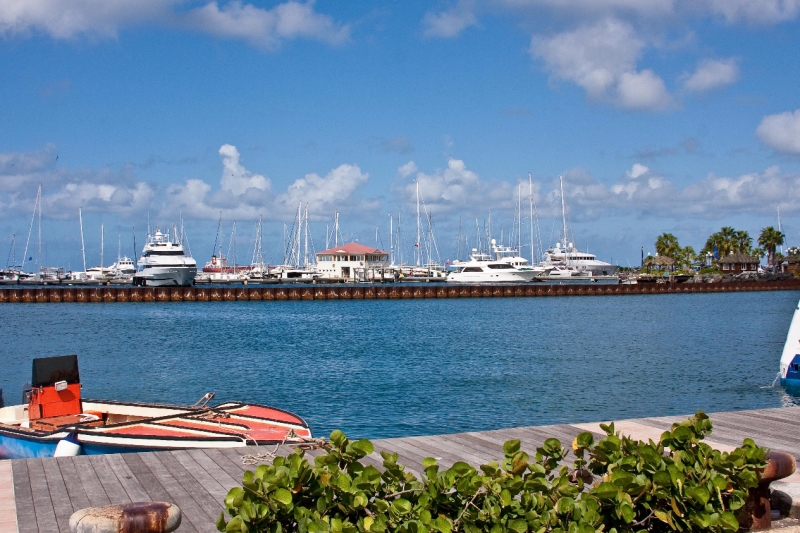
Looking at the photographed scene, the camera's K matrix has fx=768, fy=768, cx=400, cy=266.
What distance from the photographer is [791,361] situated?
22938mm

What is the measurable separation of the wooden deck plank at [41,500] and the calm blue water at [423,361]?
413 inches

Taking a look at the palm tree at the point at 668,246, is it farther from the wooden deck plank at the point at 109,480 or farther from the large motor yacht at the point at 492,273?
the wooden deck plank at the point at 109,480

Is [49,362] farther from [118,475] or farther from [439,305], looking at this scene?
[439,305]

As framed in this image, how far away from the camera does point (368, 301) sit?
8400cm

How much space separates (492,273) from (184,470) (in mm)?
111753

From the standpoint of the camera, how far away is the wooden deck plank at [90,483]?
7.55 m

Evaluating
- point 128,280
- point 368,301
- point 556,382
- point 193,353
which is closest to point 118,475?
point 556,382

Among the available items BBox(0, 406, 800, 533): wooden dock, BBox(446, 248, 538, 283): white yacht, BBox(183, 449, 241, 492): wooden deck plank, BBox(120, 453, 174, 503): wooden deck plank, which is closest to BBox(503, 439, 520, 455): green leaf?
BBox(0, 406, 800, 533): wooden dock

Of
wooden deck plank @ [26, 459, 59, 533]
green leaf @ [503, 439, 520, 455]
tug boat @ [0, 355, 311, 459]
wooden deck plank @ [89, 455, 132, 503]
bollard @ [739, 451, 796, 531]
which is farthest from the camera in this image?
tug boat @ [0, 355, 311, 459]

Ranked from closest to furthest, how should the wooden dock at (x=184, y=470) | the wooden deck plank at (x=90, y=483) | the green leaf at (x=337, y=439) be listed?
1. the green leaf at (x=337, y=439)
2. the wooden dock at (x=184, y=470)
3. the wooden deck plank at (x=90, y=483)

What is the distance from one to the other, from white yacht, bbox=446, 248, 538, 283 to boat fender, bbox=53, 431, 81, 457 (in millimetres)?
107183

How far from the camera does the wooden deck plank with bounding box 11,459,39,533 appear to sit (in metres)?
6.75

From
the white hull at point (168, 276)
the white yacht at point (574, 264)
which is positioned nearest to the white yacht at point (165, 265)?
the white hull at point (168, 276)

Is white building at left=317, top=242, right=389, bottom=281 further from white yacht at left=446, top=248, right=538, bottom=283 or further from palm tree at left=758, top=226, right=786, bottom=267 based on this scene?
palm tree at left=758, top=226, right=786, bottom=267
